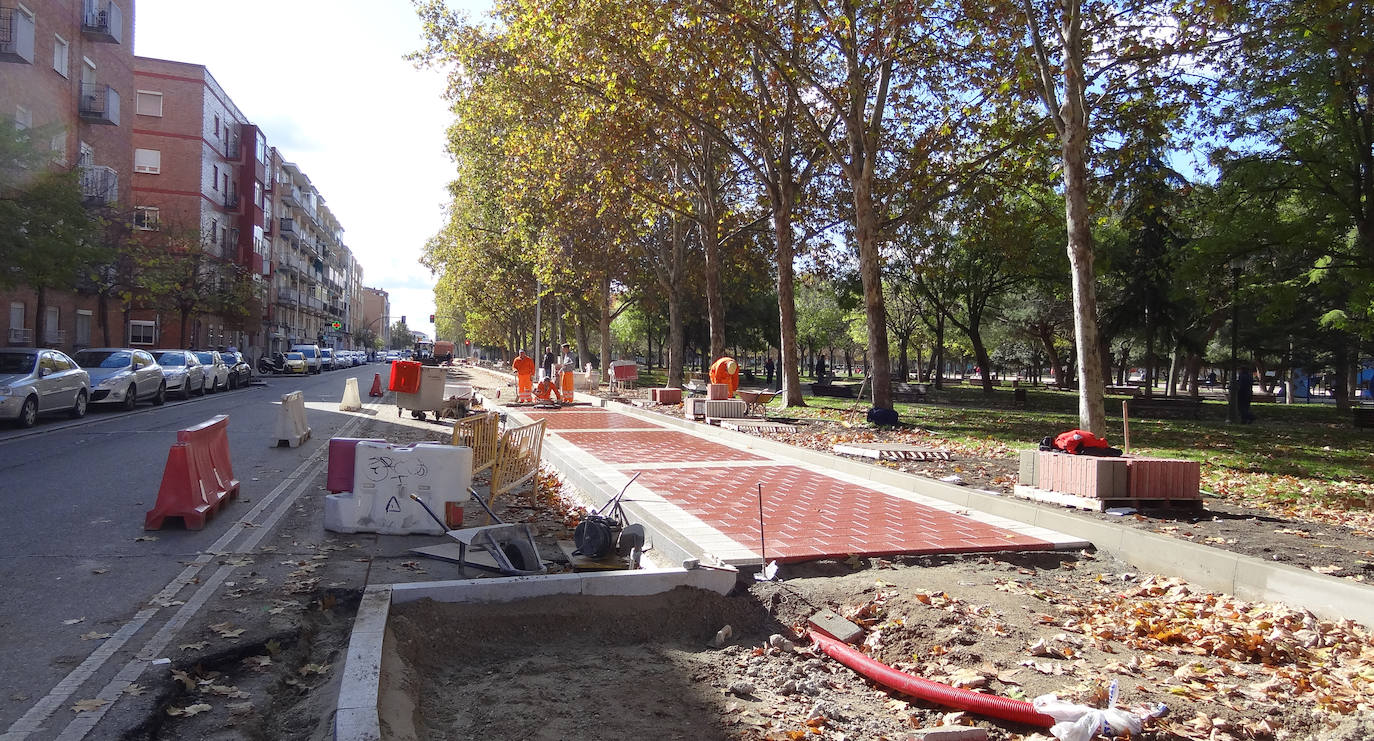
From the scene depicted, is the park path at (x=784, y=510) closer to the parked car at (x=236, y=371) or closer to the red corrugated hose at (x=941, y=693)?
the red corrugated hose at (x=941, y=693)

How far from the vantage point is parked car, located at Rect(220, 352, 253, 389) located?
30180 millimetres

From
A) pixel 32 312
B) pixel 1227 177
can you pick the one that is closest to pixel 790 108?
pixel 1227 177

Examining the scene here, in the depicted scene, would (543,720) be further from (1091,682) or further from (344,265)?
(344,265)

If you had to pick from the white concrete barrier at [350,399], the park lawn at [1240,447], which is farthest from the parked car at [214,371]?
the park lawn at [1240,447]

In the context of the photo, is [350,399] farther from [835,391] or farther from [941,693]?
[941,693]

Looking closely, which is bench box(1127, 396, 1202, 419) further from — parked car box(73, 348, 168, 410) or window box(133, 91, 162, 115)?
window box(133, 91, 162, 115)

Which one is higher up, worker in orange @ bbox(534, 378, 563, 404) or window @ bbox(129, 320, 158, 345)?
window @ bbox(129, 320, 158, 345)

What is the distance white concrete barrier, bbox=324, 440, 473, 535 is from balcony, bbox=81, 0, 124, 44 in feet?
110

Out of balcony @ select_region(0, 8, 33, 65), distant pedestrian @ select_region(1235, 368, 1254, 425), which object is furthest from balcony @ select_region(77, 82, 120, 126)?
distant pedestrian @ select_region(1235, 368, 1254, 425)

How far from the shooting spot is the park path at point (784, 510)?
636 centimetres

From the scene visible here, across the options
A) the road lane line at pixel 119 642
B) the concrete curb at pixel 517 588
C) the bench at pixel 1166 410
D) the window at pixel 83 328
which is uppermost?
the window at pixel 83 328

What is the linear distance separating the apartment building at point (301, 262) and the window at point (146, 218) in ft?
78.6

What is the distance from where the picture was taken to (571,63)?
18.5 metres

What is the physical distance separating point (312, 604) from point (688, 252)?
29692mm
